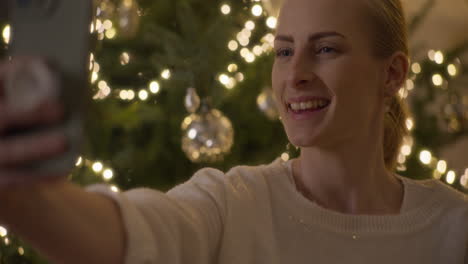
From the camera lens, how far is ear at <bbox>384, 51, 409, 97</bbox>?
1.22 meters

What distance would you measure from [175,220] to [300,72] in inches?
14.6

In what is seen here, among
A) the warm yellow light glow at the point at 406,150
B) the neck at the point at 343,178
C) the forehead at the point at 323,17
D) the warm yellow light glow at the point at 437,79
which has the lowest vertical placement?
the warm yellow light glow at the point at 406,150

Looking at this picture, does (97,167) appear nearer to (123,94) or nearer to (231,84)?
(123,94)

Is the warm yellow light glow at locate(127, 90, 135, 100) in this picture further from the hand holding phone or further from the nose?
the hand holding phone

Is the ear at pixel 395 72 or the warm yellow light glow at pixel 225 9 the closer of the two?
the ear at pixel 395 72

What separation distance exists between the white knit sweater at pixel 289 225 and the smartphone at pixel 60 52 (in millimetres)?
355

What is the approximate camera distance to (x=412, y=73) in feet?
7.64

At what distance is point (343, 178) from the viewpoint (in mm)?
1168

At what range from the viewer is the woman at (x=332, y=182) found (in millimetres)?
1060

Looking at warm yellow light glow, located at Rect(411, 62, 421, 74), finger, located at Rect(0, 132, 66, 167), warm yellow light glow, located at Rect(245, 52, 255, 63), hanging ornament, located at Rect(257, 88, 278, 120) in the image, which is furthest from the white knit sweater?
warm yellow light glow, located at Rect(411, 62, 421, 74)

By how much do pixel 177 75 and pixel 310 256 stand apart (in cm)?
79

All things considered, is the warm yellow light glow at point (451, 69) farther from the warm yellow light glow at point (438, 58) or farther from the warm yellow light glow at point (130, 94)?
the warm yellow light glow at point (130, 94)

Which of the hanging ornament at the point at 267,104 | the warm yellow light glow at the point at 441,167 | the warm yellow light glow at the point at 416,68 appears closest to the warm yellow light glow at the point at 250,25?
the hanging ornament at the point at 267,104

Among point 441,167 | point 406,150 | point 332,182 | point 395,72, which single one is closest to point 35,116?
point 332,182
